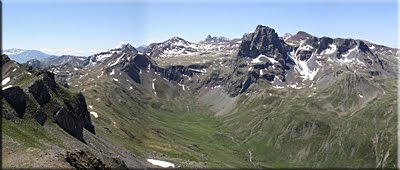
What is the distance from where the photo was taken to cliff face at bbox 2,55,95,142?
319ft

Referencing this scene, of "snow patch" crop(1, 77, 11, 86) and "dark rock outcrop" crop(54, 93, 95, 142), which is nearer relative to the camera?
"dark rock outcrop" crop(54, 93, 95, 142)

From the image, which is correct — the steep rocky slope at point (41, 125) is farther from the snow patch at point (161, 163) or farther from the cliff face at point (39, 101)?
the snow patch at point (161, 163)

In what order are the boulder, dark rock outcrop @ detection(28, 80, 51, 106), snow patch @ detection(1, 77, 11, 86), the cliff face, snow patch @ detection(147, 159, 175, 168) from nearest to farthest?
the boulder < the cliff face < dark rock outcrop @ detection(28, 80, 51, 106) < snow patch @ detection(1, 77, 11, 86) < snow patch @ detection(147, 159, 175, 168)

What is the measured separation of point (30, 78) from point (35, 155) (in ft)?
261

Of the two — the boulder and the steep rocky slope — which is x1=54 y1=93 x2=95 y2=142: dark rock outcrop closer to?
the steep rocky slope

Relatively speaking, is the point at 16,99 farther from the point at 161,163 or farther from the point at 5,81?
the point at 161,163

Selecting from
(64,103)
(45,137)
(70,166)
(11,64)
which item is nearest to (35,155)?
(70,166)

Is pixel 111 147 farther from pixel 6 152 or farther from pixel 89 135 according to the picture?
pixel 6 152

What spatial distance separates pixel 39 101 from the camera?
11200cm

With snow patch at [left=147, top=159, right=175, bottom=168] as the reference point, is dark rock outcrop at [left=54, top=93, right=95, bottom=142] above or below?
above

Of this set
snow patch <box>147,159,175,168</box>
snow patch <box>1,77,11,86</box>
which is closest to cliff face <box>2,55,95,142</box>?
snow patch <box>1,77,11,86</box>

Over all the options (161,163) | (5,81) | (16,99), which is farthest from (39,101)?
(161,163)

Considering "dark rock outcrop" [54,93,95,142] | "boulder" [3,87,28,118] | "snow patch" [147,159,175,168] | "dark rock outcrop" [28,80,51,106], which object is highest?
"boulder" [3,87,28,118]

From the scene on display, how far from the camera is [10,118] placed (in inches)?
3484
